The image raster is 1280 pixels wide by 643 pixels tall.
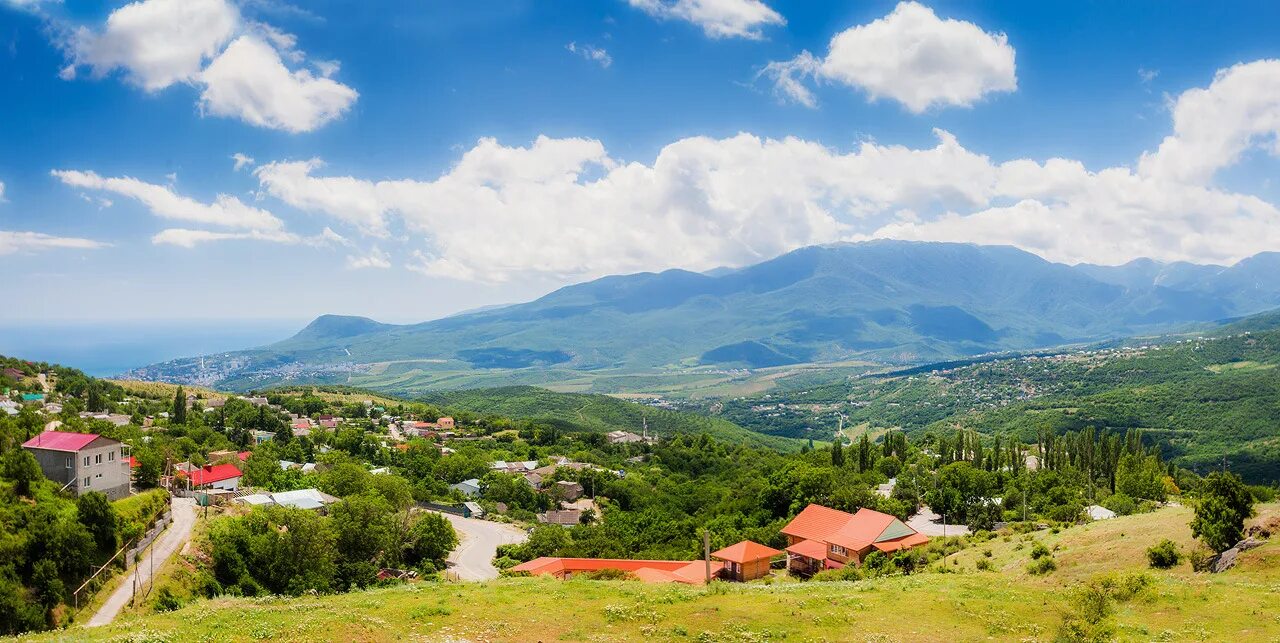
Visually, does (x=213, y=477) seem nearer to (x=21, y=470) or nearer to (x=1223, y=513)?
(x=21, y=470)

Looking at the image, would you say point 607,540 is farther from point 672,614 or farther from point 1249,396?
point 1249,396

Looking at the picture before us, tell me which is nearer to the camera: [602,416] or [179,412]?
[179,412]

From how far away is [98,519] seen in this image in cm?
3189

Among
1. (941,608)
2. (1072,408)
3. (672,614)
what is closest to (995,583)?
(941,608)

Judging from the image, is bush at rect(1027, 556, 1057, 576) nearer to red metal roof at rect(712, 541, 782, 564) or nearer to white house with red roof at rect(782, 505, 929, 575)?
white house with red roof at rect(782, 505, 929, 575)

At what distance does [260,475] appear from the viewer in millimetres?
60219

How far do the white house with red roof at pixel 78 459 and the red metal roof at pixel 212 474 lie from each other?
52.7 feet

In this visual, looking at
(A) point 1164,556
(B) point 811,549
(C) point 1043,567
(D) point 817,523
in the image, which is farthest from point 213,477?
(A) point 1164,556

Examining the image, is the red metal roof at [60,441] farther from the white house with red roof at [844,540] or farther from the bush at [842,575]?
the white house with red roof at [844,540]

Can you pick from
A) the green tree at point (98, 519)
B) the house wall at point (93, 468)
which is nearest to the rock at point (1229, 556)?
the green tree at point (98, 519)

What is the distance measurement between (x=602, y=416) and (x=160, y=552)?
5647 inches

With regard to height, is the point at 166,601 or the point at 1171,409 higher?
the point at 166,601

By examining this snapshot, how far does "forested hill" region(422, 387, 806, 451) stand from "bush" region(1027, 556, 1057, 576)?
117 m

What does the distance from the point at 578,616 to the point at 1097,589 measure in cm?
1396
